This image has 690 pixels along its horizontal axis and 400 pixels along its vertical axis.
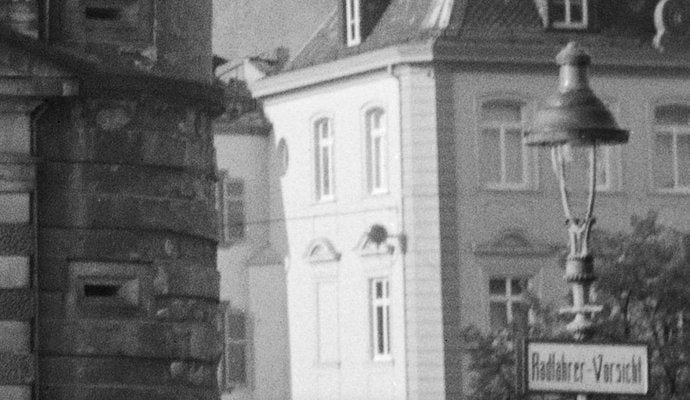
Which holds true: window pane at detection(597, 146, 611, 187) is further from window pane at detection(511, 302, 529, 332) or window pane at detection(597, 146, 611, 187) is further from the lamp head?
the lamp head

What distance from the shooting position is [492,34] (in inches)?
2160

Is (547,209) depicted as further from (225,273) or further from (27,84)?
(27,84)

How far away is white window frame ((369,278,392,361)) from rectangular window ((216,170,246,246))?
486 cm

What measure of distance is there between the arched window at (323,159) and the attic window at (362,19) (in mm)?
1691

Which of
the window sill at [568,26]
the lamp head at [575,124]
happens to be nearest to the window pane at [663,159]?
the window sill at [568,26]

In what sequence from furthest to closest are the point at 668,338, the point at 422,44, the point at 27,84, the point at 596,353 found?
the point at 422,44
the point at 668,338
the point at 27,84
the point at 596,353

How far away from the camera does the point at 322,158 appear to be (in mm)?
57875

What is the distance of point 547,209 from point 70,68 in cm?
2546

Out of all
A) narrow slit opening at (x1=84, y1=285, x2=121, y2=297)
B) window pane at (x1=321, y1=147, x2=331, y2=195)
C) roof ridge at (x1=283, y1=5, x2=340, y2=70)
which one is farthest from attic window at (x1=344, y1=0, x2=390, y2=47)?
narrow slit opening at (x1=84, y1=285, x2=121, y2=297)

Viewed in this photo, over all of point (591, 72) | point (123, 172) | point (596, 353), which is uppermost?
point (591, 72)

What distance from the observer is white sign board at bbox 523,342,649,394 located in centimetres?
2259

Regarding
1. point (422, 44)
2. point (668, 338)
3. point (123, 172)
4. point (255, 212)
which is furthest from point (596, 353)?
point (255, 212)

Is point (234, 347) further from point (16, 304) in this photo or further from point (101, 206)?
point (16, 304)

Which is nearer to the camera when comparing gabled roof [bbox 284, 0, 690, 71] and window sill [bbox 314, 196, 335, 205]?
gabled roof [bbox 284, 0, 690, 71]
